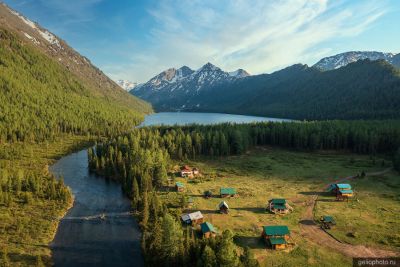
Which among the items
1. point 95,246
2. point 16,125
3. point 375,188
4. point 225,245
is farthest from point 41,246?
point 16,125

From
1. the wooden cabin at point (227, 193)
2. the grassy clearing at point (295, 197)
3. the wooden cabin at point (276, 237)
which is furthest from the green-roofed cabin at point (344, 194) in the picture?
the wooden cabin at point (276, 237)

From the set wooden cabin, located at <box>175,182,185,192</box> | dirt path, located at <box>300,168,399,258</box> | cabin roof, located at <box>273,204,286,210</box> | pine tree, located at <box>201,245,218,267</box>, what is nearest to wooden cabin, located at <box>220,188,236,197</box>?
wooden cabin, located at <box>175,182,185,192</box>

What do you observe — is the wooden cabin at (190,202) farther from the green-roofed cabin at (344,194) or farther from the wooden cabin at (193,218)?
the green-roofed cabin at (344,194)

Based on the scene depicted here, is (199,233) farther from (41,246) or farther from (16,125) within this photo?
(16,125)

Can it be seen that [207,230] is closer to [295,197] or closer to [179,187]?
[179,187]

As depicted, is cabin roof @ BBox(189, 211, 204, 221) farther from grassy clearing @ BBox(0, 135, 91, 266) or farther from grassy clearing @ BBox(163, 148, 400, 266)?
grassy clearing @ BBox(0, 135, 91, 266)
